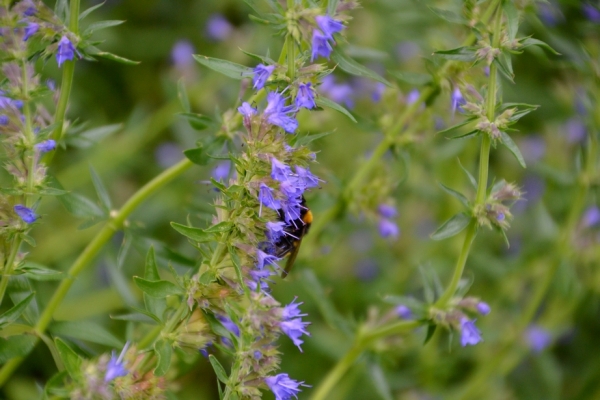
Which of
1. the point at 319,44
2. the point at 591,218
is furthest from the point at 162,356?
the point at 591,218

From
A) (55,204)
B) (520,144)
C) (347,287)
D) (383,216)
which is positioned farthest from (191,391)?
(520,144)

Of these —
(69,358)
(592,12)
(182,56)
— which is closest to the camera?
(69,358)

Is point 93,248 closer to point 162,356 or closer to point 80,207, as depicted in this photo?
point 80,207

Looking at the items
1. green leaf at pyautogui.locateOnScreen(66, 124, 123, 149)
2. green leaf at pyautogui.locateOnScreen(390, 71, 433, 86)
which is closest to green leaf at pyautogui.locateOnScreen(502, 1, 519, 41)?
green leaf at pyautogui.locateOnScreen(390, 71, 433, 86)

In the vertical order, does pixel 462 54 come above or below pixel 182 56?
above

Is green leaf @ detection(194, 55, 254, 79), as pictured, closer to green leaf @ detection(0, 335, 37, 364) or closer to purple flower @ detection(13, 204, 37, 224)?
purple flower @ detection(13, 204, 37, 224)
